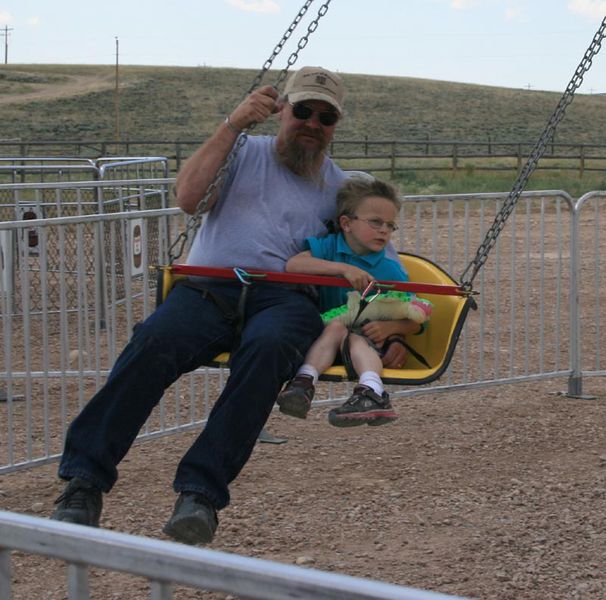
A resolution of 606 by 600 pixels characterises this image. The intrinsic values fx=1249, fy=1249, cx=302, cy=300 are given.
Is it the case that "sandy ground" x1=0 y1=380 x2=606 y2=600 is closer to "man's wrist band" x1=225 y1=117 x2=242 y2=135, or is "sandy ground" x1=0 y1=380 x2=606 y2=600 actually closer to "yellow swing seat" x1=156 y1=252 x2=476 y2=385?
"yellow swing seat" x1=156 y1=252 x2=476 y2=385

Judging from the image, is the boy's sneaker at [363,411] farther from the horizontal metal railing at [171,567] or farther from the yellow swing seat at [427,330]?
the horizontal metal railing at [171,567]

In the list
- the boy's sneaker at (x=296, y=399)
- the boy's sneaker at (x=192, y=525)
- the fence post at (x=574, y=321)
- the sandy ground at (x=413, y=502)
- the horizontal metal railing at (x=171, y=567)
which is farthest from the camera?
the fence post at (x=574, y=321)

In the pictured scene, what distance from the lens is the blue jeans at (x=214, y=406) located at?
373 centimetres

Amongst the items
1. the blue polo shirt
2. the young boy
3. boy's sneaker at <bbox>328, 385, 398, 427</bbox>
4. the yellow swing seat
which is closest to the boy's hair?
the young boy

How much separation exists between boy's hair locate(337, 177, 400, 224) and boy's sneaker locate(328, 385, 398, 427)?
2.50ft

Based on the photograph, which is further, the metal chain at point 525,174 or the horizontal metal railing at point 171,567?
the metal chain at point 525,174

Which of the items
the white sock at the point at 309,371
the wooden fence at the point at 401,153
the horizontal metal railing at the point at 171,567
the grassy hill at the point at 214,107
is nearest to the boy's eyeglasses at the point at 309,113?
the white sock at the point at 309,371

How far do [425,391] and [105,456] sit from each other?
3334mm

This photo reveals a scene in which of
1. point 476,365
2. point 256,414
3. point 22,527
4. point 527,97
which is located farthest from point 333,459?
point 527,97

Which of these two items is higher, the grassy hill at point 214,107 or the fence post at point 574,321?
the grassy hill at point 214,107

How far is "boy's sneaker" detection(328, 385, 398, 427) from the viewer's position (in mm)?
4035

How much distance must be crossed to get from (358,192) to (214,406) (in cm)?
108

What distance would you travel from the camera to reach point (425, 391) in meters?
6.84

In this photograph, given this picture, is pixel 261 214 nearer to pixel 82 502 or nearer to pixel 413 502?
pixel 82 502
